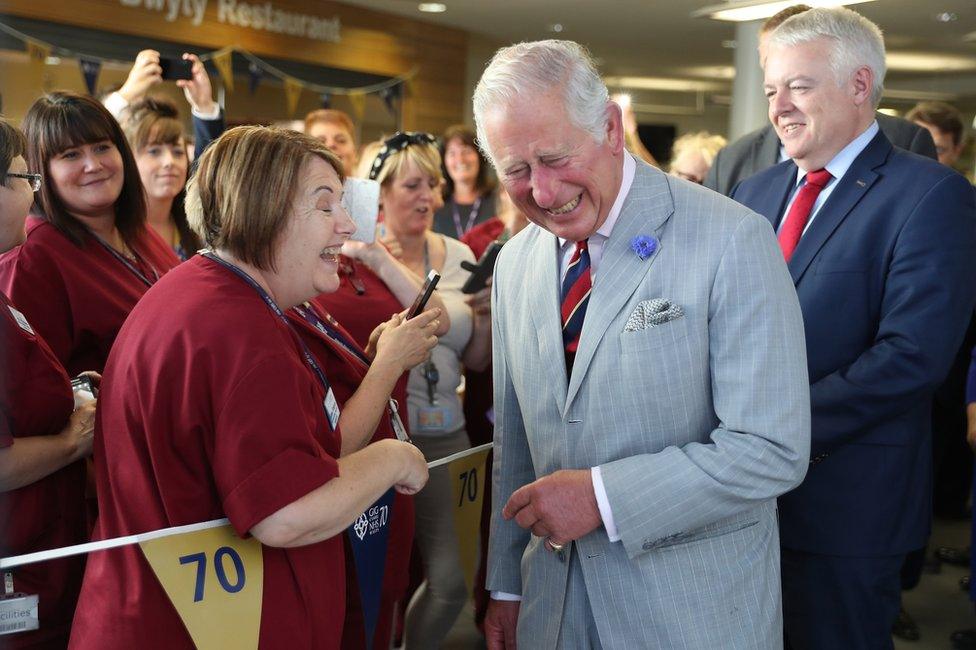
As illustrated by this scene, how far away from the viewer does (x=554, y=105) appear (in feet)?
4.69

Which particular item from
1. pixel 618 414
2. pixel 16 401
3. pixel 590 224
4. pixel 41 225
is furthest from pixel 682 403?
pixel 41 225

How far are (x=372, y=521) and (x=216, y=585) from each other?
1.54 ft

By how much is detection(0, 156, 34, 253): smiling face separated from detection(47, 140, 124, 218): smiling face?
17.8 inches

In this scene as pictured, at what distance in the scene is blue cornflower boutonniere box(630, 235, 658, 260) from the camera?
57.5 inches

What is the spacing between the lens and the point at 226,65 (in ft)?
28.2

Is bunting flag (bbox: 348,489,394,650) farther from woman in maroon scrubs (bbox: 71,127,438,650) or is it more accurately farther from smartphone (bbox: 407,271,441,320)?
smartphone (bbox: 407,271,441,320)

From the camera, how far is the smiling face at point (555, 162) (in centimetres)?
144

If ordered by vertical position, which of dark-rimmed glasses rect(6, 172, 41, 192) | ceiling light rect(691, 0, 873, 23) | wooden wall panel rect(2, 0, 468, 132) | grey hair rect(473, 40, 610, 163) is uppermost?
wooden wall panel rect(2, 0, 468, 132)

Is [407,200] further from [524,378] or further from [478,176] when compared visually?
[478,176]

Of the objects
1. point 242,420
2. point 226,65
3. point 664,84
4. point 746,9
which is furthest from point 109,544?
point 664,84

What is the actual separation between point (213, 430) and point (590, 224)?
0.71 metres

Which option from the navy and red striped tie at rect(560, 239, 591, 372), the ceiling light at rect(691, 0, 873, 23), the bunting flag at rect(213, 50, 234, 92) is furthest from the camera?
the bunting flag at rect(213, 50, 234, 92)

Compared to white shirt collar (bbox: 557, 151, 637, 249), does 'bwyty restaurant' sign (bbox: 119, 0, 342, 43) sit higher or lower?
higher

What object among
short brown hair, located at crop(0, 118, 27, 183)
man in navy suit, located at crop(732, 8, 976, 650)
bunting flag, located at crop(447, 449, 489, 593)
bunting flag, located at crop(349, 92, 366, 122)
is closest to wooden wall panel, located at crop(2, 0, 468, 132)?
bunting flag, located at crop(349, 92, 366, 122)
